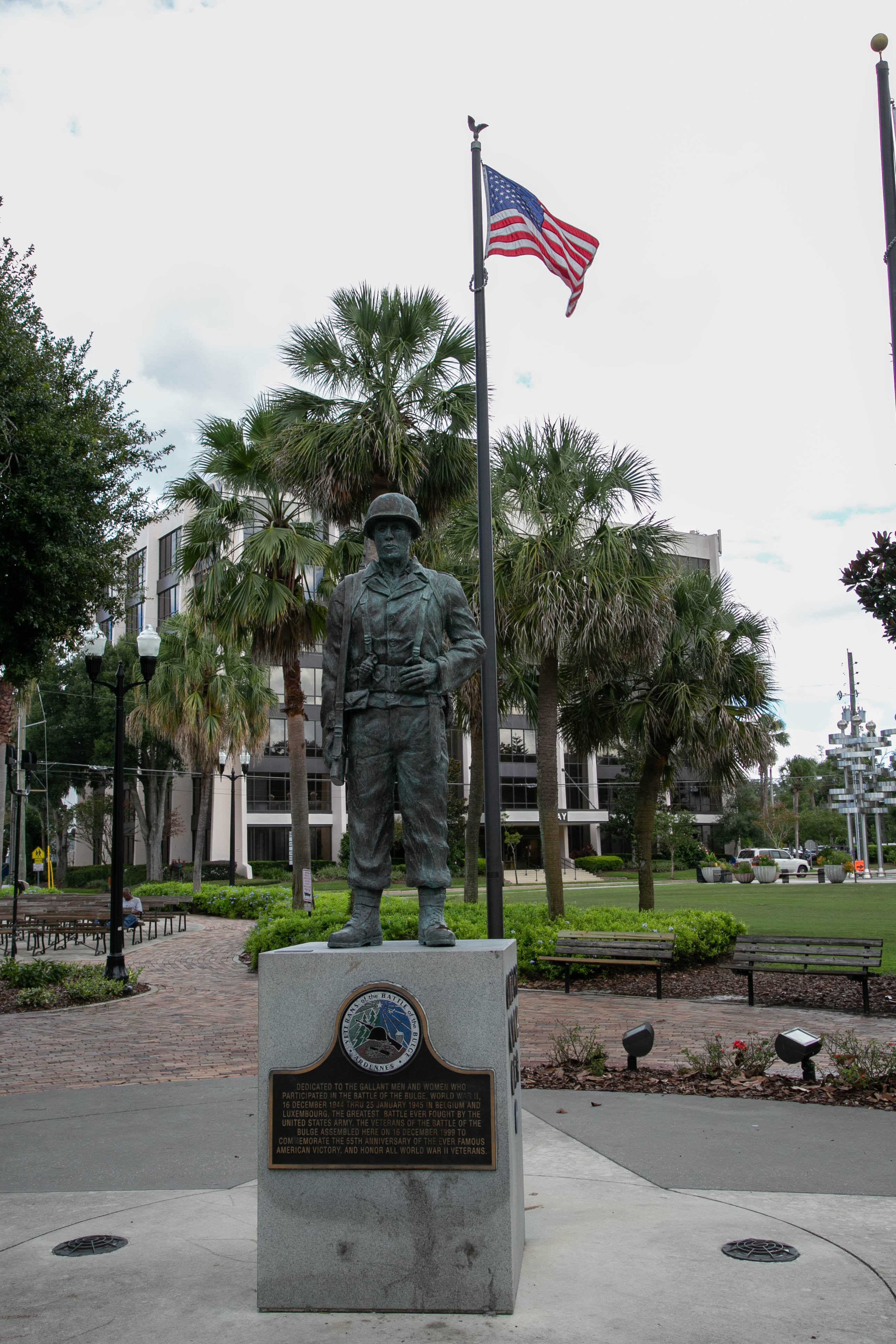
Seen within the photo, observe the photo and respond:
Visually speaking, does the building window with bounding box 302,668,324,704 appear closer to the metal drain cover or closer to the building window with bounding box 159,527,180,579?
the building window with bounding box 159,527,180,579

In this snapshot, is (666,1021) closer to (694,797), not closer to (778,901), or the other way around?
(778,901)

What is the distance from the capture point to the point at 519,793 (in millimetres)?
64062

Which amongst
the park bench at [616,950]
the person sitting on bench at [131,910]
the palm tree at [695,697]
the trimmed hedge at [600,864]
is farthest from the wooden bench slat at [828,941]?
the trimmed hedge at [600,864]

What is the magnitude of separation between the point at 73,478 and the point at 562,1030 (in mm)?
7814

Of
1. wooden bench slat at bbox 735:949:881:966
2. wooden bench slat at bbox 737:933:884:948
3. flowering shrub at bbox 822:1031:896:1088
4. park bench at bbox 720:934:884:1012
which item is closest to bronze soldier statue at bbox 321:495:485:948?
flowering shrub at bbox 822:1031:896:1088

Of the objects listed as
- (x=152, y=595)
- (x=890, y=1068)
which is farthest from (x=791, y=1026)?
(x=152, y=595)

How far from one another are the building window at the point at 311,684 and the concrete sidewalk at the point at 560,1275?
4965 cm

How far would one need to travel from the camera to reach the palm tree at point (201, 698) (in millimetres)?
31453

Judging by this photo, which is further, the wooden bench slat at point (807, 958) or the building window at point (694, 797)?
the building window at point (694, 797)

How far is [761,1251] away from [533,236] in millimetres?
10651

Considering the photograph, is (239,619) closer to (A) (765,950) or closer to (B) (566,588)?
(B) (566,588)

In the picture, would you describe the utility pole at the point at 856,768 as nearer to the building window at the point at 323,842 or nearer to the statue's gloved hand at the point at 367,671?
the building window at the point at 323,842

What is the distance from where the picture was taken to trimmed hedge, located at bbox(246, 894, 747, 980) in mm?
14453

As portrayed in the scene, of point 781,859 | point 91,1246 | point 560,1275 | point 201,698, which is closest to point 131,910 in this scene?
point 201,698
